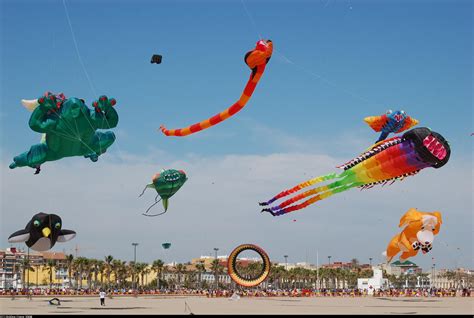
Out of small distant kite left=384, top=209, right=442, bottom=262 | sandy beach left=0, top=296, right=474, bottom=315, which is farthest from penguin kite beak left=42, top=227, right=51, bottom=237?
small distant kite left=384, top=209, right=442, bottom=262

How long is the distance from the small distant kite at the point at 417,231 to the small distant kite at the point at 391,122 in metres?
8.40

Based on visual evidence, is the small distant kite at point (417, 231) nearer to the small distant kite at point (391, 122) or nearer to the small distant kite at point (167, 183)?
the small distant kite at point (391, 122)

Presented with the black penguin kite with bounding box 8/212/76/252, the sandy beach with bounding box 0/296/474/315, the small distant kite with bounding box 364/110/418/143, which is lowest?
the sandy beach with bounding box 0/296/474/315

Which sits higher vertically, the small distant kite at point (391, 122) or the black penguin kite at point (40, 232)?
the small distant kite at point (391, 122)

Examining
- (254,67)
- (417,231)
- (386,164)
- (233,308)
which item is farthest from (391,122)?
(254,67)

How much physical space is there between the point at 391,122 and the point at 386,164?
4.21 m

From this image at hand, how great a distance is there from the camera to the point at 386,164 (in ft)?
121

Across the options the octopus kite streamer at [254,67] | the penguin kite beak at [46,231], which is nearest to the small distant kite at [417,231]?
the penguin kite beak at [46,231]

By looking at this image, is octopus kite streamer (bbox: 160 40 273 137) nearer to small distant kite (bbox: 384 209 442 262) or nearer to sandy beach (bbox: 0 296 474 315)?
sandy beach (bbox: 0 296 474 315)

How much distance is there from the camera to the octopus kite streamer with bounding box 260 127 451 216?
34.8 m

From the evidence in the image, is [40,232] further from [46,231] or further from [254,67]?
[254,67]

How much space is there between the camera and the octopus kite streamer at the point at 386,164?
34.8 metres

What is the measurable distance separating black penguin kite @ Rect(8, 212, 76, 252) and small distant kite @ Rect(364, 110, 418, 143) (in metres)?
19.2

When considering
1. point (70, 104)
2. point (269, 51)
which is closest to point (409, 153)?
point (269, 51)
